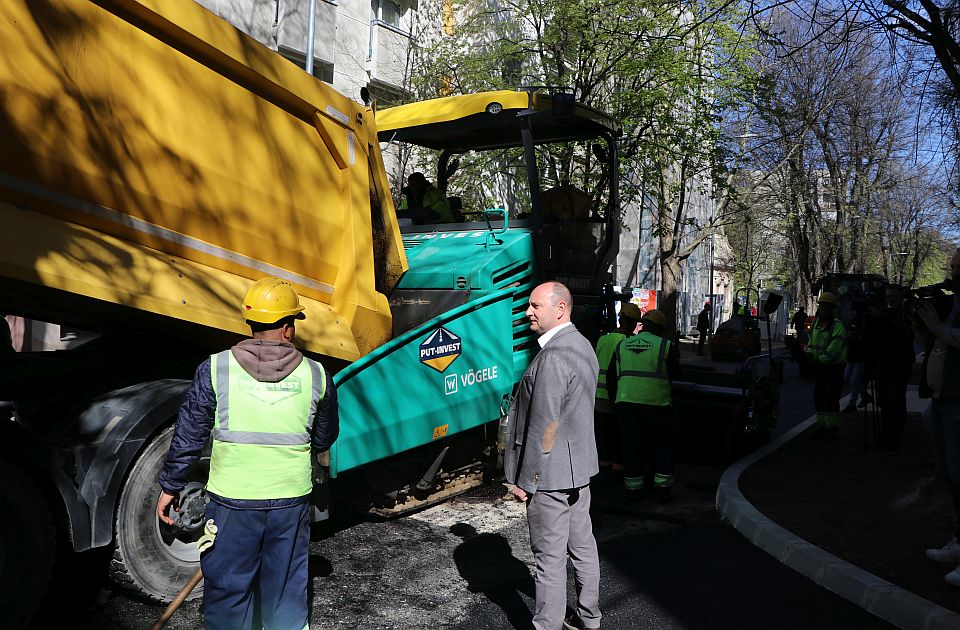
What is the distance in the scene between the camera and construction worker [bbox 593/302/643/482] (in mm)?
7320

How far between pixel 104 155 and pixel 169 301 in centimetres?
72

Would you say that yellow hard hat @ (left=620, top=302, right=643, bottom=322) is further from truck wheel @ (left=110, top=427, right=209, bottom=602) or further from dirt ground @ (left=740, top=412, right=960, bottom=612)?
truck wheel @ (left=110, top=427, right=209, bottom=602)

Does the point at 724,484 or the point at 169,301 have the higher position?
the point at 169,301

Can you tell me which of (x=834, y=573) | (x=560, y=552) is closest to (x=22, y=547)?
(x=560, y=552)

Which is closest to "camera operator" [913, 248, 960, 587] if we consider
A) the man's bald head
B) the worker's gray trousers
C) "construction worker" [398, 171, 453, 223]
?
the worker's gray trousers

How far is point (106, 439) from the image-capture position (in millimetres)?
3795

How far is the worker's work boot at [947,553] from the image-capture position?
4.62 metres

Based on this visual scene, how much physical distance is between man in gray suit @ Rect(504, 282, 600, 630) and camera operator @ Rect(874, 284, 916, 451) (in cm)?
555

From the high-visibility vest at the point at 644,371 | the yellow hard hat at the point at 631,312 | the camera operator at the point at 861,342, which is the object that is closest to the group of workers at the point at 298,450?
the high-visibility vest at the point at 644,371

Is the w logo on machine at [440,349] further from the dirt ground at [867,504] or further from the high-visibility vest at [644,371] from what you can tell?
the dirt ground at [867,504]

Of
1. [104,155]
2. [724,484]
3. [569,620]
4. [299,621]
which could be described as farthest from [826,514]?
[104,155]

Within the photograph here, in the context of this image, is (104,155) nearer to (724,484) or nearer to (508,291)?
(508,291)

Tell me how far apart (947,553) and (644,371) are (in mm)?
2564

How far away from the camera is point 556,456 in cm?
370
